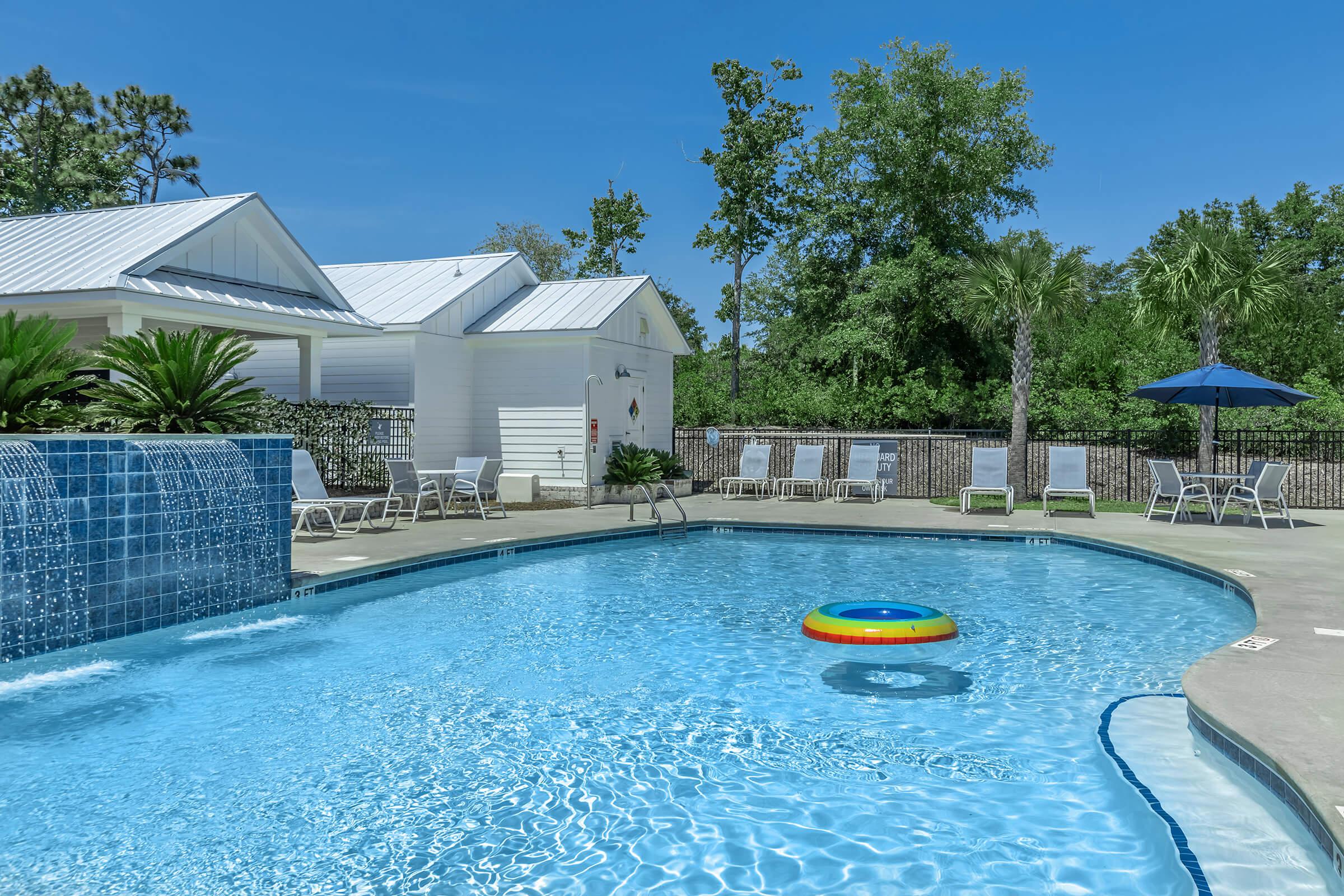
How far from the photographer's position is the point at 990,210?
94.1 ft

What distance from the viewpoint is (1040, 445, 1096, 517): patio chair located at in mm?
13727

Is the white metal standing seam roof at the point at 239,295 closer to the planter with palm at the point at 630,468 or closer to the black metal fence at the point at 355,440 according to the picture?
the black metal fence at the point at 355,440

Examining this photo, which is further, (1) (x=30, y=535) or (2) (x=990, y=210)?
(2) (x=990, y=210)

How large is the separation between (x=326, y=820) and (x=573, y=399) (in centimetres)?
1301

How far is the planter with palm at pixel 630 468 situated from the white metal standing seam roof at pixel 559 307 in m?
2.50

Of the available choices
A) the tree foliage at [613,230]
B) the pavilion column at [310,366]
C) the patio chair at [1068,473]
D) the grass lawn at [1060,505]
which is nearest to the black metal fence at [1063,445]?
the grass lawn at [1060,505]

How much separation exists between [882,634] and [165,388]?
611cm

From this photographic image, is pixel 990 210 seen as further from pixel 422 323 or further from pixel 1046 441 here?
pixel 422 323

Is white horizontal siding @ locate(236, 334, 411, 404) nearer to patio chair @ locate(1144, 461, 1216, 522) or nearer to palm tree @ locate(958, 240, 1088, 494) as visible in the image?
palm tree @ locate(958, 240, 1088, 494)

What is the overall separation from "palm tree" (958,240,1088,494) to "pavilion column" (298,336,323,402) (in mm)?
11493

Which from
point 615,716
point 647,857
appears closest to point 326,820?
point 647,857

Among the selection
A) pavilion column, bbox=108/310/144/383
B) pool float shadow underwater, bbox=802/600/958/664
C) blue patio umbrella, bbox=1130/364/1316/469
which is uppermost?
pavilion column, bbox=108/310/144/383

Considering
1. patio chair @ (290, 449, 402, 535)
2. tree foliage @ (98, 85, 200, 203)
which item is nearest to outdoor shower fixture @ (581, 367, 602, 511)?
patio chair @ (290, 449, 402, 535)

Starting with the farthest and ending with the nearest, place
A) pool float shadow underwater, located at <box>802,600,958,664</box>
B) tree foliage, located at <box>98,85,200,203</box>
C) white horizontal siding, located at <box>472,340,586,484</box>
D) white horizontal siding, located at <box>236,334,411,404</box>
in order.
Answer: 1. tree foliage, located at <box>98,85,200,203</box>
2. white horizontal siding, located at <box>472,340,586,484</box>
3. white horizontal siding, located at <box>236,334,411,404</box>
4. pool float shadow underwater, located at <box>802,600,958,664</box>
